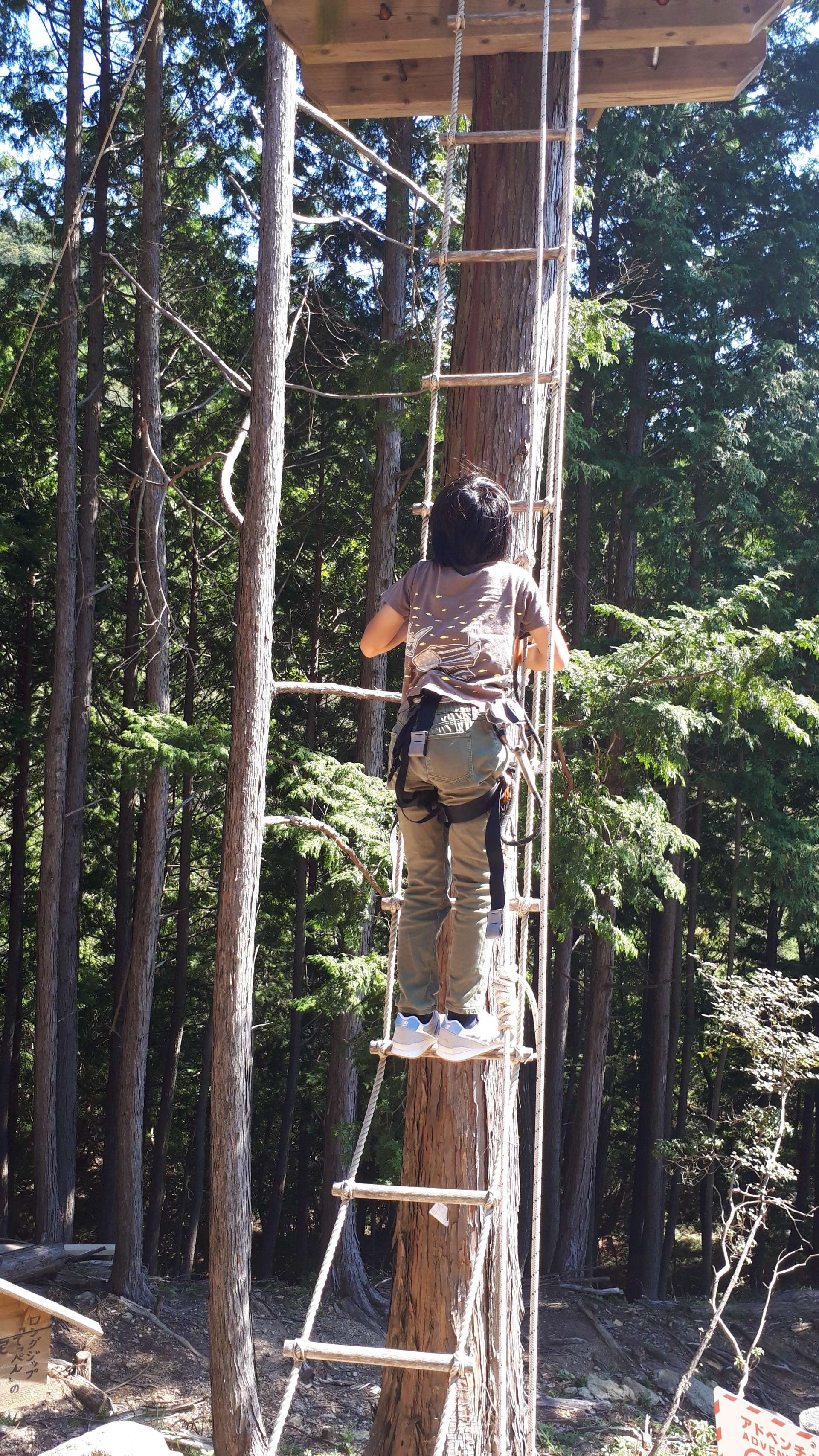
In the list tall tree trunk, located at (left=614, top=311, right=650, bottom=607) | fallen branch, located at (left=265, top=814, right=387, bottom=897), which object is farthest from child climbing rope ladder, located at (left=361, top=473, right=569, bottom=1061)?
tall tree trunk, located at (left=614, top=311, right=650, bottom=607)

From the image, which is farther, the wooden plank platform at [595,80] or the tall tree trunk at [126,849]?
the tall tree trunk at [126,849]

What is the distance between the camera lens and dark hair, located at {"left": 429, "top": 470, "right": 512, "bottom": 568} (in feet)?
11.0

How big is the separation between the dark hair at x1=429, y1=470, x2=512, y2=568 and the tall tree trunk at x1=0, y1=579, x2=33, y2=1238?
1116 centimetres

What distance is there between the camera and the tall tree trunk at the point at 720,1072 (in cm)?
1381

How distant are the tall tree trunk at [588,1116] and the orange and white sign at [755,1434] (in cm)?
1038

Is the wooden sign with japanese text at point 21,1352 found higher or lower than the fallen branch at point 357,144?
lower

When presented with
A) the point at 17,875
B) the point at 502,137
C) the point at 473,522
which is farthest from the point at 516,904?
the point at 17,875

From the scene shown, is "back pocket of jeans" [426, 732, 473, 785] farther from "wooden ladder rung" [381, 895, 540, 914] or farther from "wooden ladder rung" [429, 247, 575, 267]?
"wooden ladder rung" [429, 247, 575, 267]

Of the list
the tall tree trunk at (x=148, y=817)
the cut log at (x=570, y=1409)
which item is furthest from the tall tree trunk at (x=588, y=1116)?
the tall tree trunk at (x=148, y=817)

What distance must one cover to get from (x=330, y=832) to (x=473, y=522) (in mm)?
4843

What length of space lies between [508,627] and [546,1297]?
36.3ft

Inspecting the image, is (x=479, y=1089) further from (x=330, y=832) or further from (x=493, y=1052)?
(x=330, y=832)

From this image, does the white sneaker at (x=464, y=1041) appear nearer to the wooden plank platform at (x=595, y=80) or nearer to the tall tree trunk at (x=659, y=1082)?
the wooden plank platform at (x=595, y=80)

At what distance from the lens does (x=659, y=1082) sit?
1452cm
